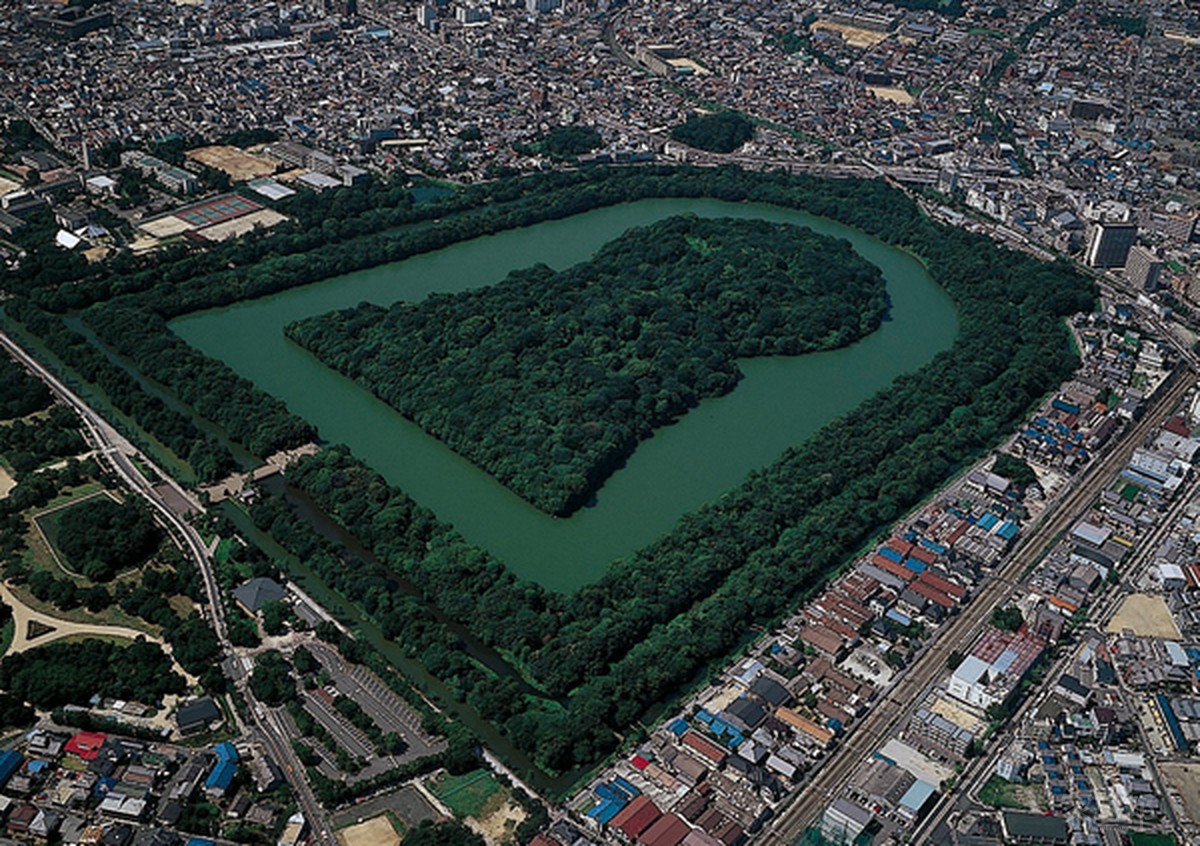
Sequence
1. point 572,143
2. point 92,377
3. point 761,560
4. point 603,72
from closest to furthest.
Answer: point 761,560 → point 92,377 → point 572,143 → point 603,72

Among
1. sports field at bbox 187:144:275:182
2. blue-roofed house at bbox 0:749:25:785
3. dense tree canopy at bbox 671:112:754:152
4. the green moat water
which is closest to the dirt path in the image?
blue-roofed house at bbox 0:749:25:785

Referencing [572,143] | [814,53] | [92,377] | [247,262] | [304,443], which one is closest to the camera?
[304,443]

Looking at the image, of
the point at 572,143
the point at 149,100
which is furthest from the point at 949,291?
the point at 149,100

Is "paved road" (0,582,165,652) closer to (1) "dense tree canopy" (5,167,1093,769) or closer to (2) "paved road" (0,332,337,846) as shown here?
(2) "paved road" (0,332,337,846)

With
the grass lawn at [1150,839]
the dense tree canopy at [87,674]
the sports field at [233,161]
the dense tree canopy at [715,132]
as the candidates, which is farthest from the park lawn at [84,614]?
the dense tree canopy at [715,132]

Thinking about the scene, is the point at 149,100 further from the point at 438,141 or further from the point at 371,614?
the point at 371,614
